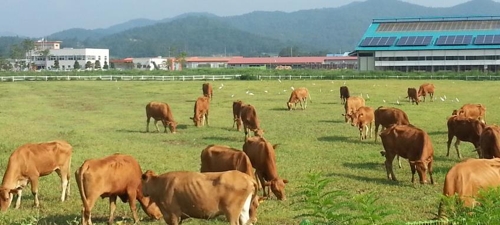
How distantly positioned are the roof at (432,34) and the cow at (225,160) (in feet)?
231

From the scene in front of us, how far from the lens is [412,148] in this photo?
583 inches

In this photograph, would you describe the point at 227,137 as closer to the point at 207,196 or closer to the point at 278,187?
the point at 278,187

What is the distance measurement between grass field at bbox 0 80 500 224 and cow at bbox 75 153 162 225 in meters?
0.38

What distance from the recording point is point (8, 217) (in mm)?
11281

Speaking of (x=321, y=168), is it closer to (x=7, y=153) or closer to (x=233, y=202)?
(x=233, y=202)

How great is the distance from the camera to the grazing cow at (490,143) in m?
14.8

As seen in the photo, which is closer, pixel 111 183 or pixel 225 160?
pixel 111 183

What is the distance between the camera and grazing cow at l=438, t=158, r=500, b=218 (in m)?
9.69

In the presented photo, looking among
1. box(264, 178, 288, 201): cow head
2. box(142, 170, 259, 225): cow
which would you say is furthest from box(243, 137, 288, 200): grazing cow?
box(142, 170, 259, 225): cow

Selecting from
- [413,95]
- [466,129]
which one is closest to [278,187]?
[466,129]

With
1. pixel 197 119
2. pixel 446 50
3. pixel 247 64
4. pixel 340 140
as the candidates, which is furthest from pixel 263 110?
pixel 247 64

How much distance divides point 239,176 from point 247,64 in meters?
142

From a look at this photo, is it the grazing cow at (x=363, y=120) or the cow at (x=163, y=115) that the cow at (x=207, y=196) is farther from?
the cow at (x=163, y=115)

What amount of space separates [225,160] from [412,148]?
4980mm
